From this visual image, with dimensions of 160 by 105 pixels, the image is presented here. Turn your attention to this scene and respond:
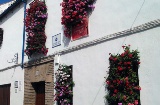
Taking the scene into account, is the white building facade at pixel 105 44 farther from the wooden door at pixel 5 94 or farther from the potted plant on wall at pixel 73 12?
the wooden door at pixel 5 94

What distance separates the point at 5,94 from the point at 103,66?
24.1ft

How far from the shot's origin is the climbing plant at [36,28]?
37.4ft

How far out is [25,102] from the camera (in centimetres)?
1199

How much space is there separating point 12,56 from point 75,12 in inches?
224

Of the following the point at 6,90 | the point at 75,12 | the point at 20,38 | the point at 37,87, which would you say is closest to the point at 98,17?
the point at 75,12

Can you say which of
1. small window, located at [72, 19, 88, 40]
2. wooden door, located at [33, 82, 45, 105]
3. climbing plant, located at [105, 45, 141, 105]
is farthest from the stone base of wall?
climbing plant, located at [105, 45, 141, 105]

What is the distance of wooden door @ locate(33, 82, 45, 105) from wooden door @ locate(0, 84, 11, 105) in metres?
2.50

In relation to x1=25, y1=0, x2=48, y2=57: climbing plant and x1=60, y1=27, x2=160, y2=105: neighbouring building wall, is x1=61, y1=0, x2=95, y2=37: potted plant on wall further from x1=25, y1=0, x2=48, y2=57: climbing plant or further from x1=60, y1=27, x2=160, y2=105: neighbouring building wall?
x1=25, y1=0, x2=48, y2=57: climbing plant

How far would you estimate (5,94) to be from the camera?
1406 cm

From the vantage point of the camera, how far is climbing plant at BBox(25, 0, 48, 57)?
37.4 ft

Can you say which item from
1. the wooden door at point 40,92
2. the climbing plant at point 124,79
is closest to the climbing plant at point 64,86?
the wooden door at point 40,92

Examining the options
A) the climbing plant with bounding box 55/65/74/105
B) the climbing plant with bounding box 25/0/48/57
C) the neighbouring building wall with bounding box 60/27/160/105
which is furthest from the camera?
the climbing plant with bounding box 25/0/48/57

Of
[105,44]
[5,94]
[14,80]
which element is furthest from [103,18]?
[5,94]

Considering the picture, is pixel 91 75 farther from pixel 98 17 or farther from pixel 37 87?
pixel 37 87
